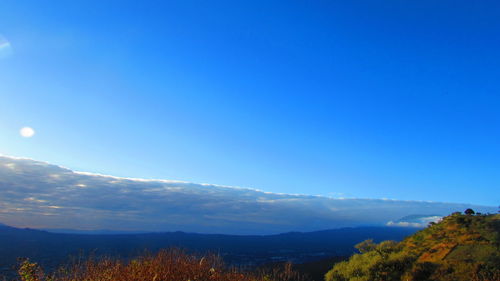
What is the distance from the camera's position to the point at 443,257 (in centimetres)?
2358

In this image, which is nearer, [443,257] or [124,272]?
[124,272]

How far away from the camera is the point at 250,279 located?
586 inches

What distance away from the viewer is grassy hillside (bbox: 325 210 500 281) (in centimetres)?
2112

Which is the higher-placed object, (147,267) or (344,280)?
(147,267)

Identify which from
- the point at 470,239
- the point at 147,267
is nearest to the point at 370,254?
the point at 470,239

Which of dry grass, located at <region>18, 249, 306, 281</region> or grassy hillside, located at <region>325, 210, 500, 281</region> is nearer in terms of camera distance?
dry grass, located at <region>18, 249, 306, 281</region>

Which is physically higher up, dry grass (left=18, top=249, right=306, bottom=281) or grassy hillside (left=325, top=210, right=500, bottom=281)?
dry grass (left=18, top=249, right=306, bottom=281)

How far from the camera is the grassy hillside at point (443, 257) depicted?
21.1 metres

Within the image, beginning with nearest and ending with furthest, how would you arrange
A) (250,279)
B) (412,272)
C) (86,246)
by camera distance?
(250,279) → (412,272) → (86,246)

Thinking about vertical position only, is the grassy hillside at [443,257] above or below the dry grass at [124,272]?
below

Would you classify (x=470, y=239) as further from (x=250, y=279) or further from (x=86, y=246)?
(x=86, y=246)

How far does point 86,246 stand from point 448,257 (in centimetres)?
19409

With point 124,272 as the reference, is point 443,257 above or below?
below

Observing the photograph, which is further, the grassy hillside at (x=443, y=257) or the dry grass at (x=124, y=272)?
the grassy hillside at (x=443, y=257)
